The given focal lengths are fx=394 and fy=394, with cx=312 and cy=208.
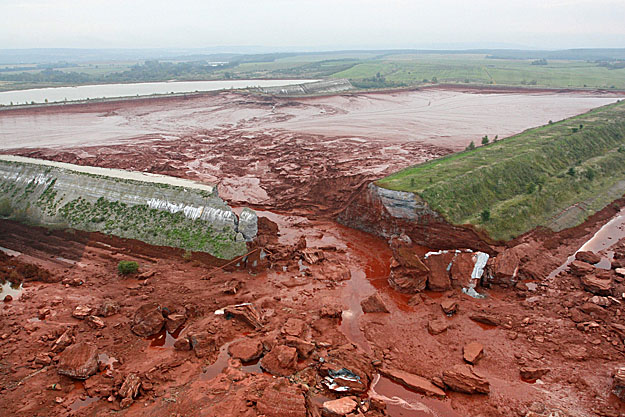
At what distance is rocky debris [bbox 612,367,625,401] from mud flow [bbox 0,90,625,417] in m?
0.10

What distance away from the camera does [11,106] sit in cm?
5881

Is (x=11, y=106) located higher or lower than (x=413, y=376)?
higher

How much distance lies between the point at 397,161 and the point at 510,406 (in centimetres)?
3040

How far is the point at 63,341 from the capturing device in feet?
54.0

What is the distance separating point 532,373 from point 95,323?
1849cm

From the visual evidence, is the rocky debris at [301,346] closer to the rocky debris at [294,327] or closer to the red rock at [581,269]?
the rocky debris at [294,327]

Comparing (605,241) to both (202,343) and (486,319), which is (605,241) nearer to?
(486,319)

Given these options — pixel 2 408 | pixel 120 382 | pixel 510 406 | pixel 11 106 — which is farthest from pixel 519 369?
pixel 11 106

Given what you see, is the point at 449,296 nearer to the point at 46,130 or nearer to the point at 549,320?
the point at 549,320

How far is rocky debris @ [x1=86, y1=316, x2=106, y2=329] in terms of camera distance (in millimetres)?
17781

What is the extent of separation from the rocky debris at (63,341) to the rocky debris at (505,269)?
20505 millimetres

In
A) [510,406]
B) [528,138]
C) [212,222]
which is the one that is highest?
[528,138]

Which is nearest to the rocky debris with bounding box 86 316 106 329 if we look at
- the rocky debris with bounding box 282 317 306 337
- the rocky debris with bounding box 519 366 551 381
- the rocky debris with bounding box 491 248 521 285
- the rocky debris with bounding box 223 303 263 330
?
the rocky debris with bounding box 223 303 263 330

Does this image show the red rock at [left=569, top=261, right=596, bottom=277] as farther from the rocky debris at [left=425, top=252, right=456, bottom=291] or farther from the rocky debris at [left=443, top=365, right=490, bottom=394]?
the rocky debris at [left=443, top=365, right=490, bottom=394]
